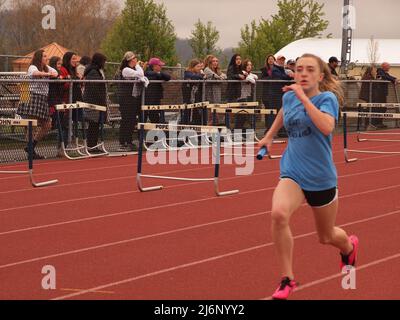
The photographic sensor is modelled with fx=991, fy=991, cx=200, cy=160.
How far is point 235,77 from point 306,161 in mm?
13881

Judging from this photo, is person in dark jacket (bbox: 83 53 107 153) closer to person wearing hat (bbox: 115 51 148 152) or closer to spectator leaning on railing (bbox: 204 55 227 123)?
person wearing hat (bbox: 115 51 148 152)

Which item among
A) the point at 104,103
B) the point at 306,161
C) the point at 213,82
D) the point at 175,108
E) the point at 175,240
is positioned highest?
the point at 213,82

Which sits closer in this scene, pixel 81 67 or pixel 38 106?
pixel 38 106

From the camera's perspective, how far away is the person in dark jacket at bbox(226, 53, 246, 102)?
20.5 metres

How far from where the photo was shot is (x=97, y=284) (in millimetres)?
7191

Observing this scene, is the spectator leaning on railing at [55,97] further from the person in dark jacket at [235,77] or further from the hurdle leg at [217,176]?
the hurdle leg at [217,176]

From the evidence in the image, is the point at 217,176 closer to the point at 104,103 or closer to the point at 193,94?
the point at 104,103

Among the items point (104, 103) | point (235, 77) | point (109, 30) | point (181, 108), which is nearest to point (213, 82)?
point (235, 77)

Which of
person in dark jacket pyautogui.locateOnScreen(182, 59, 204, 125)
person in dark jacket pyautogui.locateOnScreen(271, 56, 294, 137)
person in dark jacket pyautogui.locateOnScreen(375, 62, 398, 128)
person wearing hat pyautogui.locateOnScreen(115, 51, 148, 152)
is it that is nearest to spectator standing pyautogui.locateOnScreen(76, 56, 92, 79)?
person wearing hat pyautogui.locateOnScreen(115, 51, 148, 152)

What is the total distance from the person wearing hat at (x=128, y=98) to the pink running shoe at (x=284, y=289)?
11.4 meters

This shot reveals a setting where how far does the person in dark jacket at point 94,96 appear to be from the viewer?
56.7ft

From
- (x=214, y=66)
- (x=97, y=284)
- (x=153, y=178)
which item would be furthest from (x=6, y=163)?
(x=97, y=284)

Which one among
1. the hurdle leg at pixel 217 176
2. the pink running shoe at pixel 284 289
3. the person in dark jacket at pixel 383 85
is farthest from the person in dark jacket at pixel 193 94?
the pink running shoe at pixel 284 289

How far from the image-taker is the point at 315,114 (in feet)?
21.7
